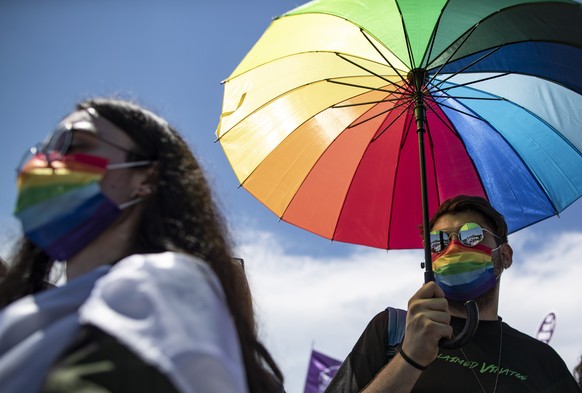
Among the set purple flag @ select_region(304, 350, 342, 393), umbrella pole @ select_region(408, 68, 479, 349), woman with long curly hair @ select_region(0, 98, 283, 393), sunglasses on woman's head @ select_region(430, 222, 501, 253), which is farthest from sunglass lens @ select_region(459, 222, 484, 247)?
purple flag @ select_region(304, 350, 342, 393)

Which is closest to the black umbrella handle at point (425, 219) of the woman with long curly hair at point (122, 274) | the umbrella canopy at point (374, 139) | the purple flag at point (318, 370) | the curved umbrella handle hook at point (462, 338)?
the curved umbrella handle hook at point (462, 338)

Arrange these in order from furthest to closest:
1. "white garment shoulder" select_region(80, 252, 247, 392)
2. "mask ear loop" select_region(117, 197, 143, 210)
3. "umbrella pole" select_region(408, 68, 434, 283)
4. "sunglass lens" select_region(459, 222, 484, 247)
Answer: "sunglass lens" select_region(459, 222, 484, 247) < "umbrella pole" select_region(408, 68, 434, 283) < "mask ear loop" select_region(117, 197, 143, 210) < "white garment shoulder" select_region(80, 252, 247, 392)

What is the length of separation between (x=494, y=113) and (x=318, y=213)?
1464mm

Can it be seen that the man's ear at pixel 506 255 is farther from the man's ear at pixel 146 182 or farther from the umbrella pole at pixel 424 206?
the man's ear at pixel 146 182

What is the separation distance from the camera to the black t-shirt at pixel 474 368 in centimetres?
297

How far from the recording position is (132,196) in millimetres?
1942

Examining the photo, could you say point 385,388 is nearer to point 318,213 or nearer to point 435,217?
point 435,217

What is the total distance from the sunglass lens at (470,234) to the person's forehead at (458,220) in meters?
0.03

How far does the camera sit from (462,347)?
3180 millimetres

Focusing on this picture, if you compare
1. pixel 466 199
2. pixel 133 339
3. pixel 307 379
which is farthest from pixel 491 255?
pixel 307 379

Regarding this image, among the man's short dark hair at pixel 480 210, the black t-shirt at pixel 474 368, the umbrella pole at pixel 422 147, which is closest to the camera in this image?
the black t-shirt at pixel 474 368

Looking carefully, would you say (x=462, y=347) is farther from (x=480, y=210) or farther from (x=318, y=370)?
(x=318, y=370)

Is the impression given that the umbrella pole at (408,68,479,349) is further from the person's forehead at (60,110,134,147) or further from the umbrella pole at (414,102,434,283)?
the person's forehead at (60,110,134,147)

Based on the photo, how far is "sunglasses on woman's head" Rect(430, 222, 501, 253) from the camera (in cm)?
339
